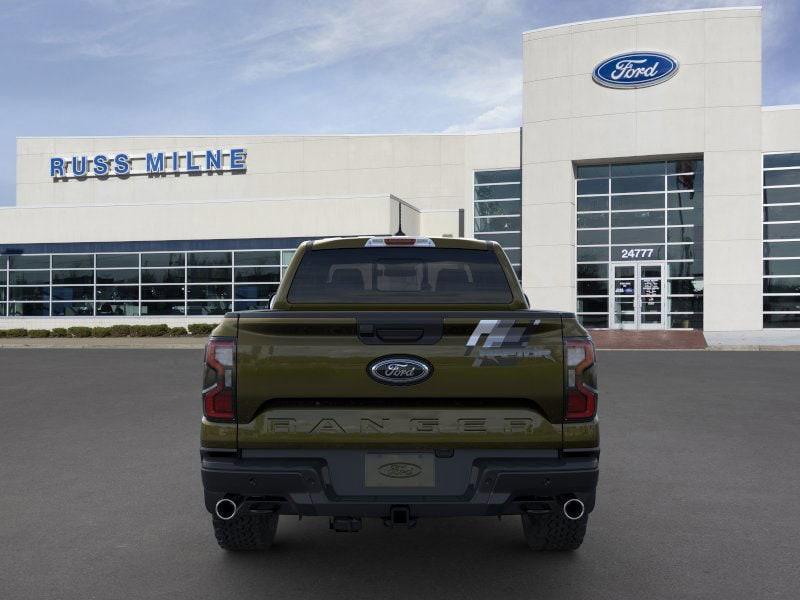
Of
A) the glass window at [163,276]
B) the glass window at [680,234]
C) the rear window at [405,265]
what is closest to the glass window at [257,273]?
the glass window at [163,276]

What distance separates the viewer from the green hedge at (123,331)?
3234 cm

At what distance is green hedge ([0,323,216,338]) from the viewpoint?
1273 inches

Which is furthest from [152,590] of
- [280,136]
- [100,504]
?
[280,136]

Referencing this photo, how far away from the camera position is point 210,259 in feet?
116

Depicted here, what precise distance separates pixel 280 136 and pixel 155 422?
3123 cm

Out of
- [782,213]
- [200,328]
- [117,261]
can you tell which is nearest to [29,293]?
[117,261]

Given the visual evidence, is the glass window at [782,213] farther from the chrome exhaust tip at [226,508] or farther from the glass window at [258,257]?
the chrome exhaust tip at [226,508]

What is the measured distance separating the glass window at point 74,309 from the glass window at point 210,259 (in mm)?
5933

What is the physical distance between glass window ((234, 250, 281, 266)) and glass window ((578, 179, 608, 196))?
13636mm

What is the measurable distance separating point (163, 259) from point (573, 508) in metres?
34.4

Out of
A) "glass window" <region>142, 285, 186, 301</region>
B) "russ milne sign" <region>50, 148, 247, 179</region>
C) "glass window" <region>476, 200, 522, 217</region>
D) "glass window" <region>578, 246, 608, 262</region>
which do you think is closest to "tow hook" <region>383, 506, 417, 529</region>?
"glass window" <region>578, 246, 608, 262</region>

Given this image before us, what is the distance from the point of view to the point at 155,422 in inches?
387

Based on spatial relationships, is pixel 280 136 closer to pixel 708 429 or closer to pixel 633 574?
pixel 708 429

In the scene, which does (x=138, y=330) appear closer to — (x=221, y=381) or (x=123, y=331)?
(x=123, y=331)
